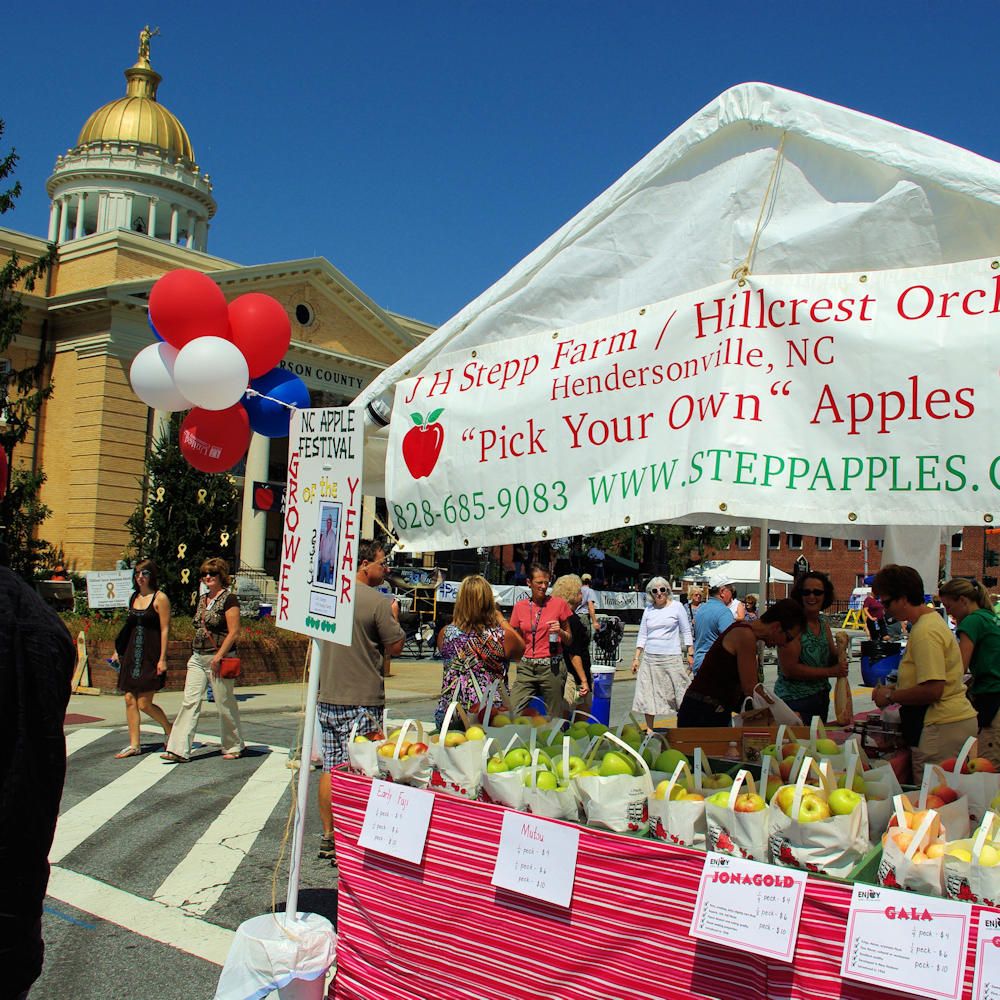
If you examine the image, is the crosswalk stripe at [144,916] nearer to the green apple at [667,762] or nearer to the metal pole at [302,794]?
the metal pole at [302,794]

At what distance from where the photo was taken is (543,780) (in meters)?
3.39

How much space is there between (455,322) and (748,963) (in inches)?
107

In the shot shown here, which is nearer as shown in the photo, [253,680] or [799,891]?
[799,891]

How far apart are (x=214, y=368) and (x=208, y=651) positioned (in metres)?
5.05

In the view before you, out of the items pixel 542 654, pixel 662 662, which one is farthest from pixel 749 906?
pixel 662 662

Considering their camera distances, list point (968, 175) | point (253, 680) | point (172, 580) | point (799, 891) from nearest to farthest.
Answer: point (799, 891)
point (968, 175)
point (253, 680)
point (172, 580)

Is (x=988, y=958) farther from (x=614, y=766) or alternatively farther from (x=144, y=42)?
(x=144, y=42)

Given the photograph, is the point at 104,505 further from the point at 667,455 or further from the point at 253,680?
the point at 667,455

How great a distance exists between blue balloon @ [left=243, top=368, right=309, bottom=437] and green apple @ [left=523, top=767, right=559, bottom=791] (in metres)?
2.79

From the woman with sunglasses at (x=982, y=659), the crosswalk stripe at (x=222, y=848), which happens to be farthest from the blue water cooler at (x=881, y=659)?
the crosswalk stripe at (x=222, y=848)

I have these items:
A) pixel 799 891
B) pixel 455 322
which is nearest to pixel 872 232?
pixel 455 322

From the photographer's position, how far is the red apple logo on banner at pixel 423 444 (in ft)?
13.9

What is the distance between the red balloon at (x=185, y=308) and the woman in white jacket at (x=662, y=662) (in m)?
6.54

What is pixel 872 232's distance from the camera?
3.35 meters
